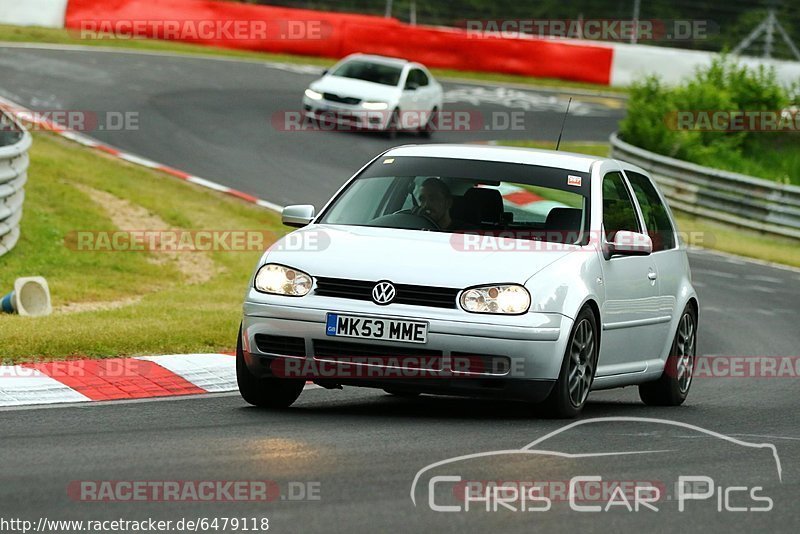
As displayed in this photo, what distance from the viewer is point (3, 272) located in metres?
15.7

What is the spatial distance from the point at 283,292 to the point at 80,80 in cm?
2270

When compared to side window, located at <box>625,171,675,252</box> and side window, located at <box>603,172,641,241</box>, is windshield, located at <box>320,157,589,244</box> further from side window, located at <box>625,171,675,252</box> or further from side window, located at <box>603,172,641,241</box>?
side window, located at <box>625,171,675,252</box>

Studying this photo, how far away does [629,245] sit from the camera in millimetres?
9086

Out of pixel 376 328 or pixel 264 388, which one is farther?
pixel 264 388

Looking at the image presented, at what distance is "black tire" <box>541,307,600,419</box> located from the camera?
8.45 m

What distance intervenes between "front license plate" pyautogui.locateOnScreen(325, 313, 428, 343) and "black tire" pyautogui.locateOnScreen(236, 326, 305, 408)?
0.60 m

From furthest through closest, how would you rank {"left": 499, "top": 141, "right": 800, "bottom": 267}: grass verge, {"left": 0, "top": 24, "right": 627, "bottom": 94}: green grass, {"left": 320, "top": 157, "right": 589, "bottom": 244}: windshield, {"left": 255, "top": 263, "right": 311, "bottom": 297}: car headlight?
{"left": 0, "top": 24, "right": 627, "bottom": 94}: green grass
{"left": 499, "top": 141, "right": 800, "bottom": 267}: grass verge
{"left": 320, "top": 157, "right": 589, "bottom": 244}: windshield
{"left": 255, "top": 263, "right": 311, "bottom": 297}: car headlight

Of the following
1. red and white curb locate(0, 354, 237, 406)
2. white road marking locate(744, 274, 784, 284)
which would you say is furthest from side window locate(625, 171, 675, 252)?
white road marking locate(744, 274, 784, 284)

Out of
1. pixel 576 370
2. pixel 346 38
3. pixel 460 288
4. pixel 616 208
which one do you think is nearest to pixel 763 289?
pixel 616 208

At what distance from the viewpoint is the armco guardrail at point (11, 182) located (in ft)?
52.2

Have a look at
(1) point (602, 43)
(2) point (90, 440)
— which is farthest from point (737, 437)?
(1) point (602, 43)

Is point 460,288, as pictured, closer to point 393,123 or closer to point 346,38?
point 393,123

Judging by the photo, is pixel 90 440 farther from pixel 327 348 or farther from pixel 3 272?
pixel 3 272

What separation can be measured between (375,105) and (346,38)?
1083cm
